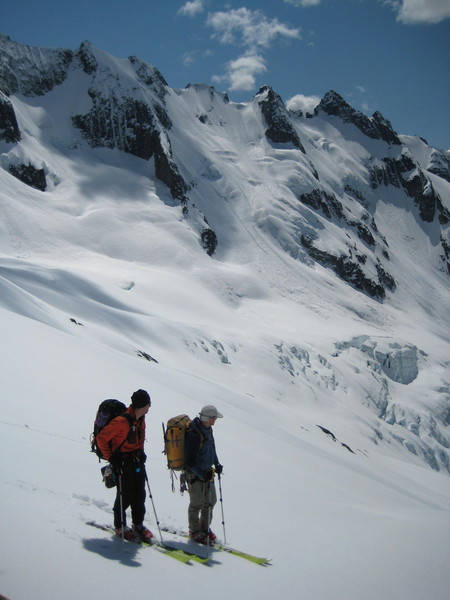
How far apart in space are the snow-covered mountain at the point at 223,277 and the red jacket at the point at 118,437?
1024 millimetres

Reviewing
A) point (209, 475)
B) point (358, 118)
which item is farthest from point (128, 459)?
point (358, 118)

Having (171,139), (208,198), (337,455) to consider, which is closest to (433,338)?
(208,198)

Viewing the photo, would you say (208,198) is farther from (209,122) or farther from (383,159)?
(383,159)

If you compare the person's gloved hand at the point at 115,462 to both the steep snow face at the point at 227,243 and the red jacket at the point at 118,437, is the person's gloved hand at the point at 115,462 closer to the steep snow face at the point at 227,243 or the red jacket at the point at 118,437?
the red jacket at the point at 118,437

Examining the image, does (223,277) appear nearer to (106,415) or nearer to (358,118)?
(106,415)

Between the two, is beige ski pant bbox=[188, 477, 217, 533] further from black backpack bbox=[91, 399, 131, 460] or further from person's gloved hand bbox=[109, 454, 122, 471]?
black backpack bbox=[91, 399, 131, 460]

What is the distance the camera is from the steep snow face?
4097 centimetres

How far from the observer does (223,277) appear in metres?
68.9

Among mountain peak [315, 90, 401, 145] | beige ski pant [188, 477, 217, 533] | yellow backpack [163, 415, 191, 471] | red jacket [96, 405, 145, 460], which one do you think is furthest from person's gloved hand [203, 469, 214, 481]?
mountain peak [315, 90, 401, 145]

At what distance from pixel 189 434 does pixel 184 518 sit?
60.9 inches

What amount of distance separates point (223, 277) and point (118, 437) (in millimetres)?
63223

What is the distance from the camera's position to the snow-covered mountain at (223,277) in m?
15.1

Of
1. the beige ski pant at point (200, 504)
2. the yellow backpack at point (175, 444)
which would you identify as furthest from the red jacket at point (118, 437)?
the beige ski pant at point (200, 504)

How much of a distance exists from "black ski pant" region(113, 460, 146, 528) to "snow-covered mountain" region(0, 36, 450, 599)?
85 cm
